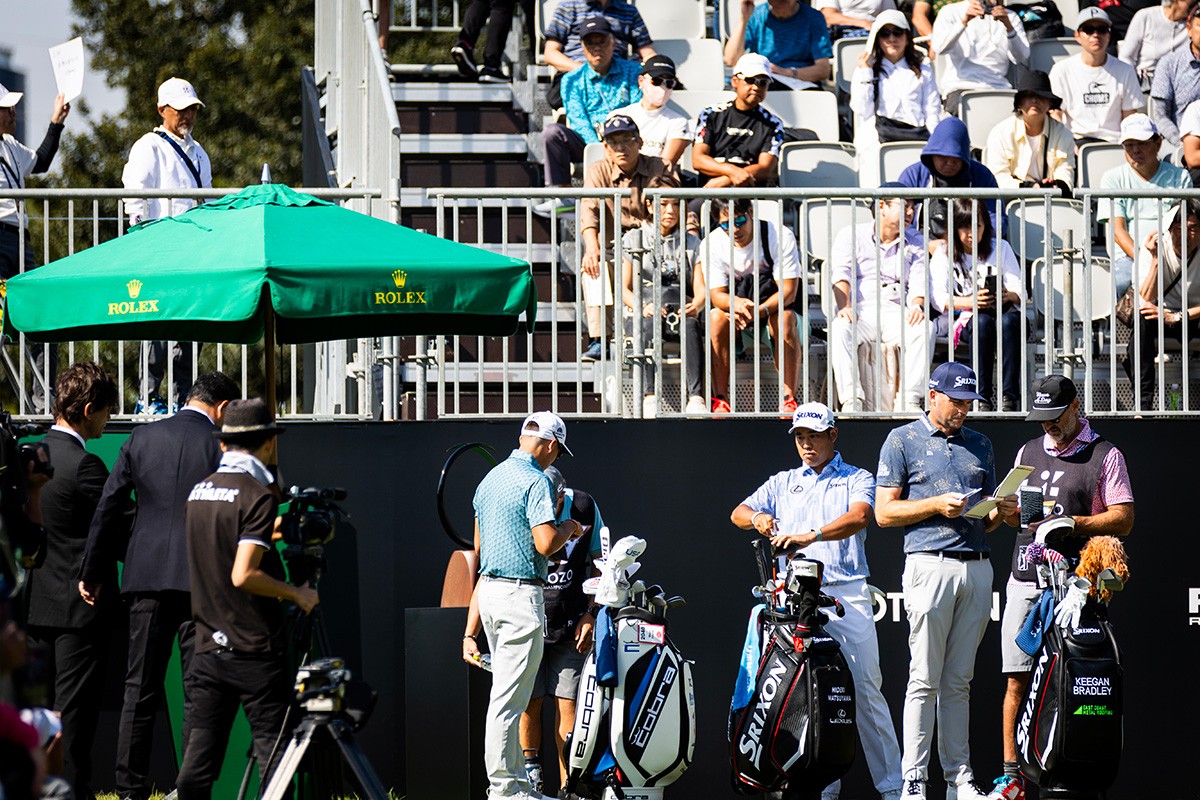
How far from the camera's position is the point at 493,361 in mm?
9453

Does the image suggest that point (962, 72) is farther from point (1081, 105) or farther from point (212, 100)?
point (212, 100)

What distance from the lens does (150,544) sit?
7.68 meters

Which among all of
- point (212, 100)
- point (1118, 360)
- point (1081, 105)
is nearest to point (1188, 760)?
point (1118, 360)

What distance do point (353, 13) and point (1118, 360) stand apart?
562cm

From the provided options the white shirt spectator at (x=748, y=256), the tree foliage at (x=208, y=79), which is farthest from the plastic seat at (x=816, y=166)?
Result: the tree foliage at (x=208, y=79)

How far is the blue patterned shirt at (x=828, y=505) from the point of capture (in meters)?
7.94

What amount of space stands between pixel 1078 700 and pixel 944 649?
→ 0.81 metres

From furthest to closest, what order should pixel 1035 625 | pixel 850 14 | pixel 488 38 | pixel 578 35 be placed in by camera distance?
pixel 850 14
pixel 488 38
pixel 578 35
pixel 1035 625

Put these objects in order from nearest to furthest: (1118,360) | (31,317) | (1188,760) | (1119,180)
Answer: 1. (31,317)
2. (1188,760)
3. (1118,360)
4. (1119,180)

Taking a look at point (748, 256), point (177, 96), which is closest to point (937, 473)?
point (748, 256)

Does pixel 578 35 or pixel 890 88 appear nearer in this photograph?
pixel 890 88

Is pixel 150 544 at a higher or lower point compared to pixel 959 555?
higher

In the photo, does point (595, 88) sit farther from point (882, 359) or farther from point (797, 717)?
point (797, 717)

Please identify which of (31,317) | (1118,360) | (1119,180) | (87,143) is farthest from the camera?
(87,143)
